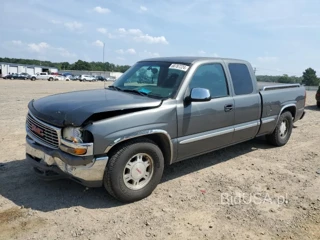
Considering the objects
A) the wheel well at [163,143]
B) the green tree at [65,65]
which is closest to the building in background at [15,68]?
the green tree at [65,65]

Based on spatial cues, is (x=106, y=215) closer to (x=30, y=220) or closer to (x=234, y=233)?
(x=30, y=220)

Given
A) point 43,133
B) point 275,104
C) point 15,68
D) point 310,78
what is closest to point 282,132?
point 275,104

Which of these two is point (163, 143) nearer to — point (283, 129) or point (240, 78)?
point (240, 78)

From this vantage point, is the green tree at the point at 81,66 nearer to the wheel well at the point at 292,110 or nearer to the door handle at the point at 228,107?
the wheel well at the point at 292,110

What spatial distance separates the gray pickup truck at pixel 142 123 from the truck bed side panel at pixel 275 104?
27 centimetres

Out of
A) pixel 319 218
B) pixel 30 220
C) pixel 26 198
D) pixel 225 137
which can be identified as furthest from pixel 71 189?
pixel 319 218

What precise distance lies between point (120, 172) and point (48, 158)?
2.92ft

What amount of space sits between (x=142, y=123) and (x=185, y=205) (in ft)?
3.89

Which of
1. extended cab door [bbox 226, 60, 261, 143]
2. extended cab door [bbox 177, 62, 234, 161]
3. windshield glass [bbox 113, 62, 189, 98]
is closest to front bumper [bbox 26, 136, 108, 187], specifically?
extended cab door [bbox 177, 62, 234, 161]

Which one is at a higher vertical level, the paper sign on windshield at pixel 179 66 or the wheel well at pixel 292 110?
the paper sign on windshield at pixel 179 66

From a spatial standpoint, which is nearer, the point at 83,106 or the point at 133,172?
the point at 83,106

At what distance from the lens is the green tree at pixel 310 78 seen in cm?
5242
